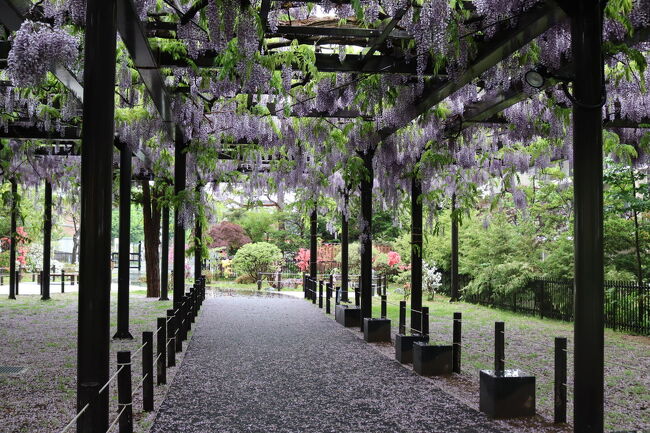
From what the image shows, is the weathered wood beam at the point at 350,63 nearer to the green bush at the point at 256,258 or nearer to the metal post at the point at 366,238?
the metal post at the point at 366,238

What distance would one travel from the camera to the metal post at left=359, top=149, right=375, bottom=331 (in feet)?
33.7

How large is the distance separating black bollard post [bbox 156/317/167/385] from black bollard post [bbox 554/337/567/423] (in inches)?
132

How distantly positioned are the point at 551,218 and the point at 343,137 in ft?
23.0

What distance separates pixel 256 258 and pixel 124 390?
69.5ft

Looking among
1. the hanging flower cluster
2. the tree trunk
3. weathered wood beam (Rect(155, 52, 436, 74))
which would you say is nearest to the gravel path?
the hanging flower cluster

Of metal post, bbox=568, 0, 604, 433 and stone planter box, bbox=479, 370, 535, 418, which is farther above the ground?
metal post, bbox=568, 0, 604, 433

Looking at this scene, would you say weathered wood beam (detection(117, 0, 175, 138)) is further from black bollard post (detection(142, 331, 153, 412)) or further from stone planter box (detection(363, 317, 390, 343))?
stone planter box (detection(363, 317, 390, 343))

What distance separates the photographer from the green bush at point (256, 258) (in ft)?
82.6

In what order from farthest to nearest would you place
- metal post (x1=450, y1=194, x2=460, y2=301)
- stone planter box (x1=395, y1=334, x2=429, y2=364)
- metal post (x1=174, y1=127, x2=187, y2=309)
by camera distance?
metal post (x1=450, y1=194, x2=460, y2=301)
metal post (x1=174, y1=127, x2=187, y2=309)
stone planter box (x1=395, y1=334, x2=429, y2=364)

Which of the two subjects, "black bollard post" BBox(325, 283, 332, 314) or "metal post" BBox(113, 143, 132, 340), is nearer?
"metal post" BBox(113, 143, 132, 340)

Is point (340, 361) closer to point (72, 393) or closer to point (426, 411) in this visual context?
point (426, 411)

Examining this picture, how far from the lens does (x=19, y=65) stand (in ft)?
15.5

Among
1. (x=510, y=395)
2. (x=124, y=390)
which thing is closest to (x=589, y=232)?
(x=510, y=395)

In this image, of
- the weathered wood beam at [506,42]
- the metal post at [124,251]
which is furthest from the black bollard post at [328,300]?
the weathered wood beam at [506,42]
